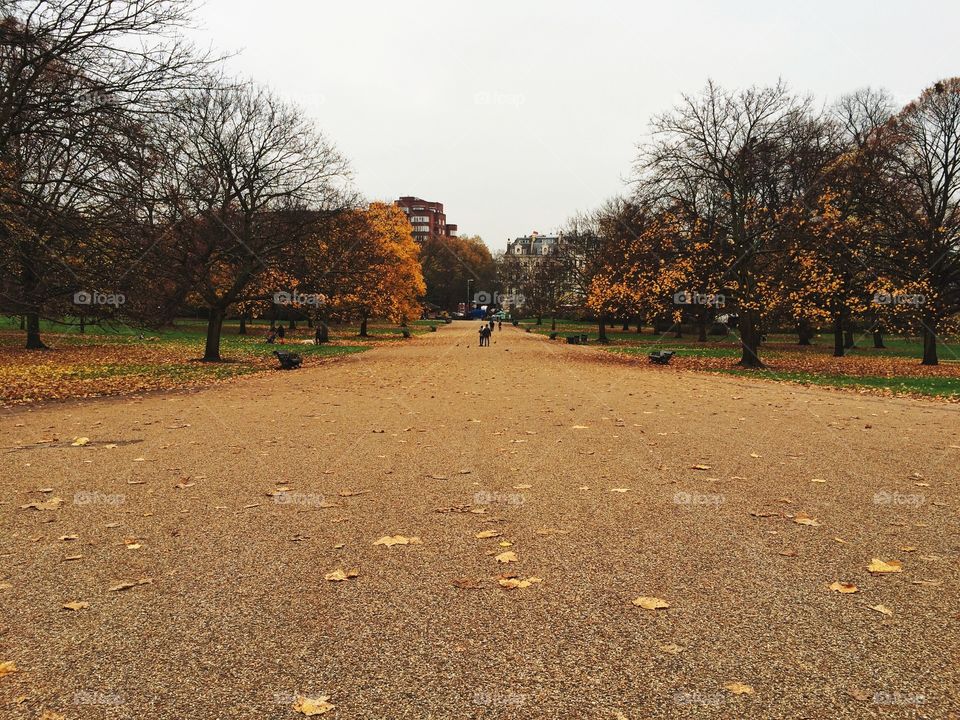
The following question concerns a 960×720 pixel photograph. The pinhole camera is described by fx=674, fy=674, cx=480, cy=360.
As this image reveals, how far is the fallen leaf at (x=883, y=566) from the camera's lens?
4.59m

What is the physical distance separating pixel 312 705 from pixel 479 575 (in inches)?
65.9

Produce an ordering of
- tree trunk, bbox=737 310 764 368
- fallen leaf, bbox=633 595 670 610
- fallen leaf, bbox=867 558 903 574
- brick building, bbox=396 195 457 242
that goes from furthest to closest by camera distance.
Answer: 1. brick building, bbox=396 195 457 242
2. tree trunk, bbox=737 310 764 368
3. fallen leaf, bbox=867 558 903 574
4. fallen leaf, bbox=633 595 670 610

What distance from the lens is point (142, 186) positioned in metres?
14.6

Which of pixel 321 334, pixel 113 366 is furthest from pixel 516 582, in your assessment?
pixel 321 334

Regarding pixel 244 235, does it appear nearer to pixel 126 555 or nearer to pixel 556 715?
pixel 126 555

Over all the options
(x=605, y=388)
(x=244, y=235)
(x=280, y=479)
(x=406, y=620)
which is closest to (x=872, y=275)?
(x=605, y=388)

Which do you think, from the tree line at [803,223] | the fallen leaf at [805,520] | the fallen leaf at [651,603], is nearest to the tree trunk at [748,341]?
the tree line at [803,223]

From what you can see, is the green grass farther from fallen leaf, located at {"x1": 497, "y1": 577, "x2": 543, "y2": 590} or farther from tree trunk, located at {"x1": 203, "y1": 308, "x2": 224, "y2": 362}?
tree trunk, located at {"x1": 203, "y1": 308, "x2": 224, "y2": 362}

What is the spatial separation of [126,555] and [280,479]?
232 centimetres

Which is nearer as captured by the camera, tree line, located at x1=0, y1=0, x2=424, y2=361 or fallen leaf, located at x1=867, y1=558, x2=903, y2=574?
fallen leaf, located at x1=867, y1=558, x2=903, y2=574

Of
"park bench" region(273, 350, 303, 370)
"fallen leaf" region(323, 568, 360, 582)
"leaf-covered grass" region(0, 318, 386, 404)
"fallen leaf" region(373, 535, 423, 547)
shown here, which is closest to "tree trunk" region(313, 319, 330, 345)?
"leaf-covered grass" region(0, 318, 386, 404)

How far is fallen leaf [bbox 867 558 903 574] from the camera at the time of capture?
4.59m

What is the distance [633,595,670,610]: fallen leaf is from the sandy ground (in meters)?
0.06

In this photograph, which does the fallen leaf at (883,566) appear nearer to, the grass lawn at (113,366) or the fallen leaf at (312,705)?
the fallen leaf at (312,705)
